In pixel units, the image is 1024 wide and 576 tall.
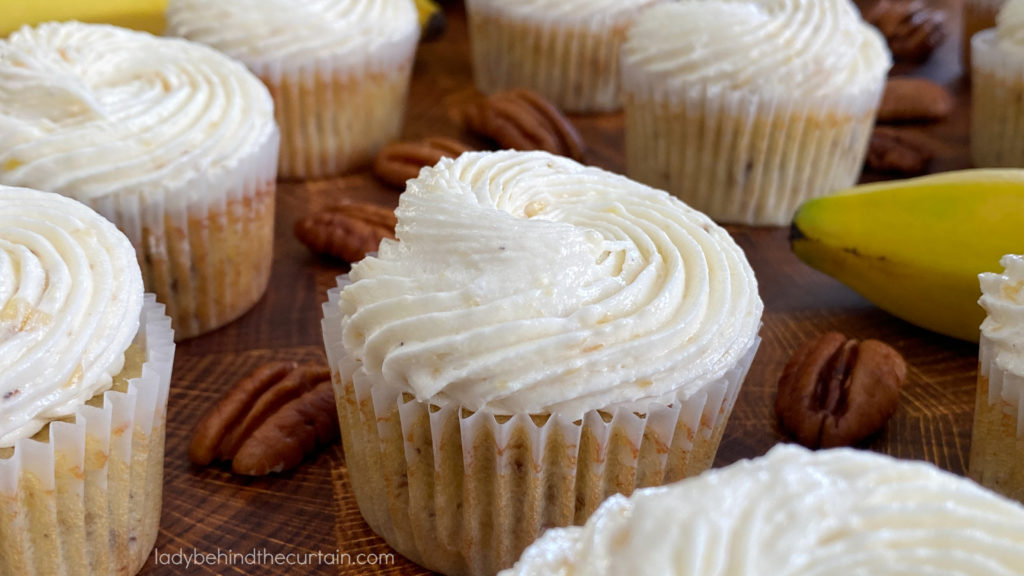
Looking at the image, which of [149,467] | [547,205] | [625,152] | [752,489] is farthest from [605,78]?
[752,489]

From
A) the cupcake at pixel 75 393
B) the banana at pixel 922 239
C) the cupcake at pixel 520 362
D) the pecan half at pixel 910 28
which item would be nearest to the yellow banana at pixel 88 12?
the cupcake at pixel 75 393

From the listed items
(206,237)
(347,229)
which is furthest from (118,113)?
(347,229)

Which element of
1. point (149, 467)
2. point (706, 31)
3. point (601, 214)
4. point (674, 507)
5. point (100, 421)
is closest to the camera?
point (674, 507)

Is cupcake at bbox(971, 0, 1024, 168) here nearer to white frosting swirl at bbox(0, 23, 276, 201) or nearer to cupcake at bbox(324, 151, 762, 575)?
cupcake at bbox(324, 151, 762, 575)

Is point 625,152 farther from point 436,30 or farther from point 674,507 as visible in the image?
point 674,507

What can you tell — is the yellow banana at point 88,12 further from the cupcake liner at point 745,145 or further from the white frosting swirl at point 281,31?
the cupcake liner at point 745,145

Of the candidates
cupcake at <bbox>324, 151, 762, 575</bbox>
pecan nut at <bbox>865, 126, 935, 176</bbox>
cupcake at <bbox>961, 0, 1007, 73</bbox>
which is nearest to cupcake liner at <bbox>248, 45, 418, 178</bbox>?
cupcake at <bbox>324, 151, 762, 575</bbox>
